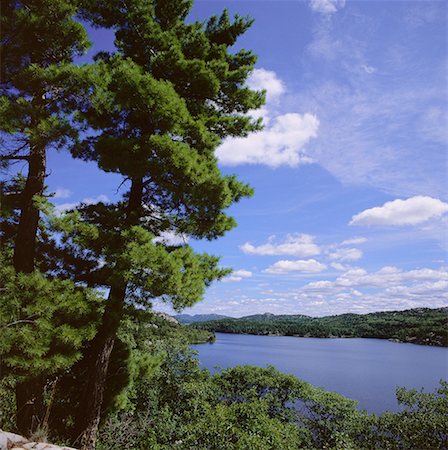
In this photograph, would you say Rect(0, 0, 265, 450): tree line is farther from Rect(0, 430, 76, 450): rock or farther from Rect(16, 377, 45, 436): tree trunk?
Rect(0, 430, 76, 450): rock

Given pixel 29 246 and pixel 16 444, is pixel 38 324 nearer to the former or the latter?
pixel 16 444

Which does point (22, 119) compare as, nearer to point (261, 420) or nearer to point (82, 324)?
point (82, 324)

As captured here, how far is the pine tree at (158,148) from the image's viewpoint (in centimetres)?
604

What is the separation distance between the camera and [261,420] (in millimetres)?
11172

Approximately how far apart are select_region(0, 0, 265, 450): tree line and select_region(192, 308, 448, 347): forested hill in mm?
107180

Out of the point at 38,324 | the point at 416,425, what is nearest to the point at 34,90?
the point at 38,324

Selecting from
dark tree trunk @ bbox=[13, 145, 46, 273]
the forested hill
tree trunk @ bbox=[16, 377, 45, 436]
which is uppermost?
dark tree trunk @ bbox=[13, 145, 46, 273]

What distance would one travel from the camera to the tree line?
5.62 m

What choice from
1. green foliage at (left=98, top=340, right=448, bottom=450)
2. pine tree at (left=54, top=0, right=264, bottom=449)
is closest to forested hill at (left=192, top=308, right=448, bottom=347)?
green foliage at (left=98, top=340, right=448, bottom=450)


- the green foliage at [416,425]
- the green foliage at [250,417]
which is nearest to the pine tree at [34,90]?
the green foliage at [250,417]

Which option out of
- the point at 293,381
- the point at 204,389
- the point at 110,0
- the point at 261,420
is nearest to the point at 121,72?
the point at 110,0

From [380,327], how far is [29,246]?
14157 cm

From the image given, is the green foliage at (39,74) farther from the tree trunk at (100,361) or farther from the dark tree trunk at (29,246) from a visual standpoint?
the tree trunk at (100,361)

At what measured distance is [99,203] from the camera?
7355 mm
